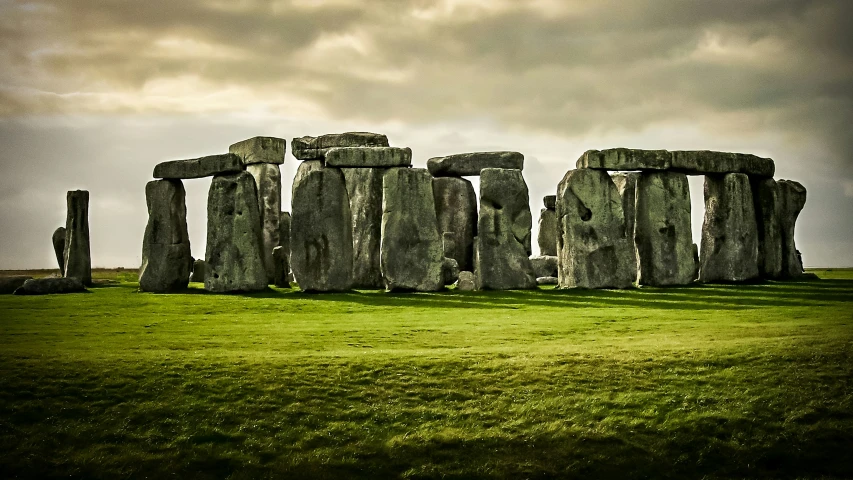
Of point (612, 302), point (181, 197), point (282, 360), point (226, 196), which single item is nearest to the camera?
point (282, 360)

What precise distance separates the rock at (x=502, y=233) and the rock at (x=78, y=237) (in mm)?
12186

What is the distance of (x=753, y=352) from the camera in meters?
13.5

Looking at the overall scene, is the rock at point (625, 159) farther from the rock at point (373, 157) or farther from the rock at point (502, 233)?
the rock at point (373, 157)

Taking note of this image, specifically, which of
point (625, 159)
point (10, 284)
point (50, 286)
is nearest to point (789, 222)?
point (625, 159)

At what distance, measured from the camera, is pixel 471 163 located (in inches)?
1133

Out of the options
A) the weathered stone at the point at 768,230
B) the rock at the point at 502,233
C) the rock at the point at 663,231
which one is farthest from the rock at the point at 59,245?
the weathered stone at the point at 768,230

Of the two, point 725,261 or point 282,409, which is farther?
point 725,261

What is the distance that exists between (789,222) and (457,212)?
9.66m

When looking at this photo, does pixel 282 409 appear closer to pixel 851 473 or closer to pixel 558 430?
pixel 558 430

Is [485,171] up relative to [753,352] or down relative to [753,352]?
up

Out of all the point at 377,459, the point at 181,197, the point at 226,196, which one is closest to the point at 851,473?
the point at 377,459

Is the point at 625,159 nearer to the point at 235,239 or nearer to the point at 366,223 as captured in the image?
the point at 366,223

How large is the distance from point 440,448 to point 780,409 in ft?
14.5

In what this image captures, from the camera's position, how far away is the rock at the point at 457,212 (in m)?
29.7
